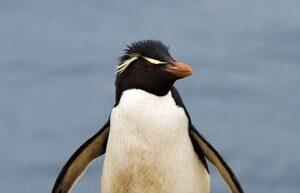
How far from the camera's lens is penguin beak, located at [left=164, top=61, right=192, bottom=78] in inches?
424

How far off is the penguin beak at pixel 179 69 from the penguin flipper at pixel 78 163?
2.01 ft

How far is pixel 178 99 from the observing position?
11039 millimetres

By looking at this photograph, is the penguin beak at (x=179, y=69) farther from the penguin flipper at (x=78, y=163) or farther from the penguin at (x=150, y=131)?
the penguin flipper at (x=78, y=163)

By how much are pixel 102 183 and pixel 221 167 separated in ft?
1.73

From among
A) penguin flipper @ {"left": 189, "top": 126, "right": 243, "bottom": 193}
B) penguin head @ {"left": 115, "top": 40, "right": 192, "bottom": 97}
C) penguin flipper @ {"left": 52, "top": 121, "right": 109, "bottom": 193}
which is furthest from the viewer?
penguin flipper @ {"left": 52, "top": 121, "right": 109, "bottom": 193}

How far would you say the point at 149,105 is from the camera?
10922mm

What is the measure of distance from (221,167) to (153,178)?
373mm

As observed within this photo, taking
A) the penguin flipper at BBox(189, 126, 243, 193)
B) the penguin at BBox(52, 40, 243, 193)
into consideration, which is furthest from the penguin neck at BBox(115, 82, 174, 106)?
the penguin flipper at BBox(189, 126, 243, 193)

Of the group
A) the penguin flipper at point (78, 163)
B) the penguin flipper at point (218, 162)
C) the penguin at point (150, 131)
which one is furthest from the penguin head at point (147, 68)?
the penguin flipper at point (78, 163)

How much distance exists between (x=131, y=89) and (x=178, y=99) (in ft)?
0.74

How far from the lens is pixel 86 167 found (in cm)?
1143

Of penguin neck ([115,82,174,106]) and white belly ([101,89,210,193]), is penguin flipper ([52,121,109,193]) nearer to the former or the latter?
white belly ([101,89,210,193])

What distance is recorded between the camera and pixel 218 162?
1127 cm

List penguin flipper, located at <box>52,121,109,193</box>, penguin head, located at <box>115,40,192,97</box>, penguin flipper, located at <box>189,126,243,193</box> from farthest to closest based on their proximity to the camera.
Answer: penguin flipper, located at <box>52,121,109,193</box> → penguin flipper, located at <box>189,126,243,193</box> → penguin head, located at <box>115,40,192,97</box>
